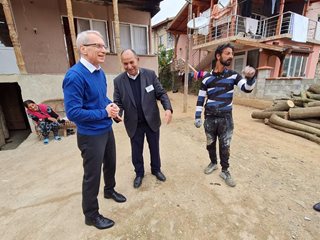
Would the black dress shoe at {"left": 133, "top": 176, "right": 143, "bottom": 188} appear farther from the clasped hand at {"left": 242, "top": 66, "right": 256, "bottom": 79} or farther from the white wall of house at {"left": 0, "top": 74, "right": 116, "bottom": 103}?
the white wall of house at {"left": 0, "top": 74, "right": 116, "bottom": 103}

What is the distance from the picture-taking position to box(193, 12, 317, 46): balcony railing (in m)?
9.33

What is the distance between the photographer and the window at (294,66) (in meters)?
10.4

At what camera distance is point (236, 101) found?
8586 mm

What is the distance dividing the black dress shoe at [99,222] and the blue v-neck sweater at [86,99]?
0.90 metres

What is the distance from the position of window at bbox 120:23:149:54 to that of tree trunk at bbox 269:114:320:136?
5.82m

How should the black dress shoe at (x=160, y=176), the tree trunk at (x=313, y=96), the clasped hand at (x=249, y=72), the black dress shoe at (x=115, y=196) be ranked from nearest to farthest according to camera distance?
the clasped hand at (x=249, y=72), the black dress shoe at (x=115, y=196), the black dress shoe at (x=160, y=176), the tree trunk at (x=313, y=96)

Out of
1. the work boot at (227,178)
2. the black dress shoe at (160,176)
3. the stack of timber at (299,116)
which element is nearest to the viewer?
the work boot at (227,178)

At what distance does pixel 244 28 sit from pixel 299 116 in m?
6.98

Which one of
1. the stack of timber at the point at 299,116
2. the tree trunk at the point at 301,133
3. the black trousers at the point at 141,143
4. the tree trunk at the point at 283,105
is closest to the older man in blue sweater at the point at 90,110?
the black trousers at the point at 141,143

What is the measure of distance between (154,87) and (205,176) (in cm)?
152

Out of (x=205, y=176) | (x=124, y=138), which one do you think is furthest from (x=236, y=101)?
(x=205, y=176)

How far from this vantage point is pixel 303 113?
15.2 feet

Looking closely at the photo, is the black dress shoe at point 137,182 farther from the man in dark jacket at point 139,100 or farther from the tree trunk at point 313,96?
the tree trunk at point 313,96

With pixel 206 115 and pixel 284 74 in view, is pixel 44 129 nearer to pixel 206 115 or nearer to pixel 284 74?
pixel 206 115
